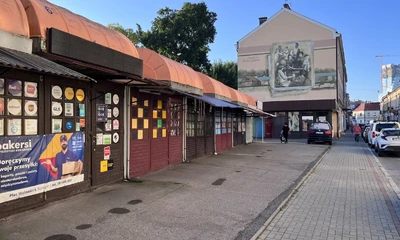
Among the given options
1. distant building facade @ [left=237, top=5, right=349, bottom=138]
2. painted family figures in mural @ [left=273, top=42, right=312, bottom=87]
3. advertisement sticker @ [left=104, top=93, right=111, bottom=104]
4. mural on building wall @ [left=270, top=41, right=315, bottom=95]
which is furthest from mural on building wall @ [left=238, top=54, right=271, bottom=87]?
advertisement sticker @ [left=104, top=93, right=111, bottom=104]

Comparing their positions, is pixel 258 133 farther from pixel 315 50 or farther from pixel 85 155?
pixel 85 155

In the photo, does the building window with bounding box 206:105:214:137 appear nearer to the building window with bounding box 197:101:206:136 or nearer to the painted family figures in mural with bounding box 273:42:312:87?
the building window with bounding box 197:101:206:136

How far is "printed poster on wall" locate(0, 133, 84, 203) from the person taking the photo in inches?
215

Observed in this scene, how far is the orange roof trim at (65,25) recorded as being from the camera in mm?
6016

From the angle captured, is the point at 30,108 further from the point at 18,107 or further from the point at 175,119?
the point at 175,119

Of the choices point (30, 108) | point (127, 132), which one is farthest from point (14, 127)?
point (127, 132)

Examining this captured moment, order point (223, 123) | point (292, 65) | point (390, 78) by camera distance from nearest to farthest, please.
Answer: point (223, 123) < point (292, 65) < point (390, 78)

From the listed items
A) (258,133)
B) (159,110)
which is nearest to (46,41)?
(159,110)

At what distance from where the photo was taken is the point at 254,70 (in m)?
36.9

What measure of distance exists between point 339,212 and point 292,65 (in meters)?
30.2

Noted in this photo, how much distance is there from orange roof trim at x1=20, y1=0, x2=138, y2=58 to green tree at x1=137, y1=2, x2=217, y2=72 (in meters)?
30.1

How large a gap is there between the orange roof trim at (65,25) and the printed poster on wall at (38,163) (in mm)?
1976

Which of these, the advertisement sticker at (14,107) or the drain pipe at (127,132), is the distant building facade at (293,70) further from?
the advertisement sticker at (14,107)

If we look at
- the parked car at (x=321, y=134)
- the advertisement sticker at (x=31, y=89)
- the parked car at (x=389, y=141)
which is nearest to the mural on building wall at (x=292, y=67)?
the parked car at (x=321, y=134)
